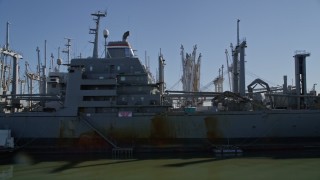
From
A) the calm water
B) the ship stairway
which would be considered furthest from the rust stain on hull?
the ship stairway

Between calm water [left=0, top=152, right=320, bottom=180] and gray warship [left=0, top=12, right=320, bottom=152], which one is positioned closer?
calm water [left=0, top=152, right=320, bottom=180]

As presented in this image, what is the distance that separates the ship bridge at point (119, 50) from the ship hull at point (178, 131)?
19.7 feet

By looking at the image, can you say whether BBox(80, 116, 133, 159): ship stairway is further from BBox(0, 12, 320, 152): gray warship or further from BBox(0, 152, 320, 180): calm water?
BBox(0, 152, 320, 180): calm water

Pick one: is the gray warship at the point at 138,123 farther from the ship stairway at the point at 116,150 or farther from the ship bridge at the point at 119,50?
the ship bridge at the point at 119,50

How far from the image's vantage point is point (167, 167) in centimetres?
2028

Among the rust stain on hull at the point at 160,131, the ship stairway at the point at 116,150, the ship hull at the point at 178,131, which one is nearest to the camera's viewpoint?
the ship stairway at the point at 116,150

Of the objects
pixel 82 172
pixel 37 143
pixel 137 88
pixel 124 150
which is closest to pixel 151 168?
pixel 82 172

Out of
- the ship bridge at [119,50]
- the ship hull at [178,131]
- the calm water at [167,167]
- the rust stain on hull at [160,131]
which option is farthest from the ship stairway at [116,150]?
the ship bridge at [119,50]

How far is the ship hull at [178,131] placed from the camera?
26.3 metres

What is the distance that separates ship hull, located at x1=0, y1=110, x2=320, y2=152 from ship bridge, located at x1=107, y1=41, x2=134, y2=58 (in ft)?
19.7

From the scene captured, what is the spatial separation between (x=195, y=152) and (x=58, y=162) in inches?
380

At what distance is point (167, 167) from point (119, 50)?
13203 mm

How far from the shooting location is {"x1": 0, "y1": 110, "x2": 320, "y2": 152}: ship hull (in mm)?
26281

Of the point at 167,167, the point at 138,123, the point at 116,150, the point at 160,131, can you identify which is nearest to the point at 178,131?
the point at 160,131
